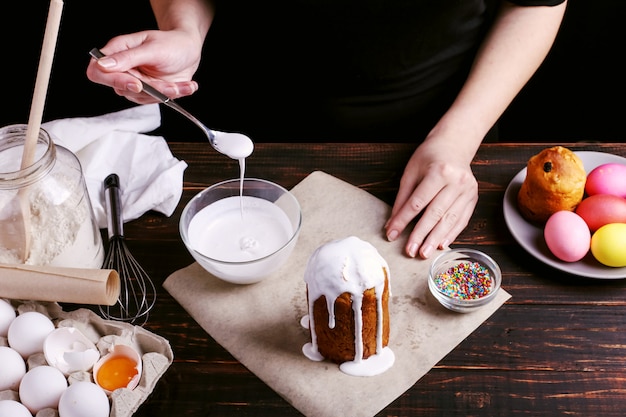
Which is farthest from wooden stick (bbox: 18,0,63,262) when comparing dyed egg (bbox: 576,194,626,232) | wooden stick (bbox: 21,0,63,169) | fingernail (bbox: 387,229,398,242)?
dyed egg (bbox: 576,194,626,232)

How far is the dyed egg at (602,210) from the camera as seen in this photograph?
4.04ft

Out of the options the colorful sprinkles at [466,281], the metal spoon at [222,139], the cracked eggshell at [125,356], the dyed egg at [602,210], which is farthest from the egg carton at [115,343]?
the dyed egg at [602,210]

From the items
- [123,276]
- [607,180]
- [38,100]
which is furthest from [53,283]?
[607,180]

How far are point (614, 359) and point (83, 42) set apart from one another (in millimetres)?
1967

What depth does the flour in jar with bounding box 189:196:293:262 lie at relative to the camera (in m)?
1.23

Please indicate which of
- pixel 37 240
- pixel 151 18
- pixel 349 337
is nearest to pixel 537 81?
pixel 151 18

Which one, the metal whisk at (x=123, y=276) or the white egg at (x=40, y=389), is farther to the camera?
the metal whisk at (x=123, y=276)

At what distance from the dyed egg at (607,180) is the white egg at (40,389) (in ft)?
3.30

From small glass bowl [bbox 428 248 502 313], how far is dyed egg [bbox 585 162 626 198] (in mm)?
271

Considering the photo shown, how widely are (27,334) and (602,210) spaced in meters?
1.01

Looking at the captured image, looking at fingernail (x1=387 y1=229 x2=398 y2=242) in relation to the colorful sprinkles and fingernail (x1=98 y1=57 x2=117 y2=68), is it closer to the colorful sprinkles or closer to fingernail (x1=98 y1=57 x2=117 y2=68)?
the colorful sprinkles

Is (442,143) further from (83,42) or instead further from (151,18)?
(83,42)

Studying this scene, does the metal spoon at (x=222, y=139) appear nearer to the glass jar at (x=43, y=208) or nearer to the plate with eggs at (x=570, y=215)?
the glass jar at (x=43, y=208)

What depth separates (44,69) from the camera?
100 centimetres
